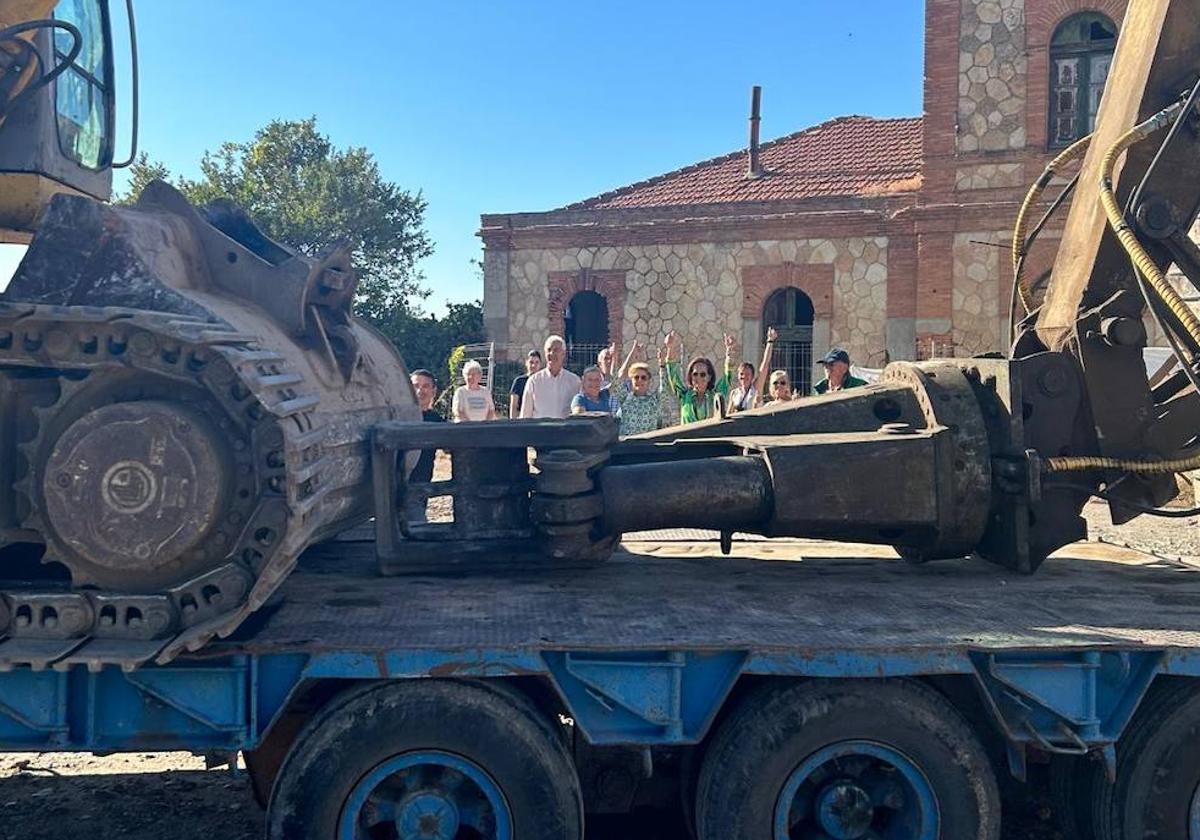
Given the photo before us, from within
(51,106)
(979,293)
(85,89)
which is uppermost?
(979,293)

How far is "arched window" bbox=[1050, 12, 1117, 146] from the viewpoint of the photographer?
663 inches

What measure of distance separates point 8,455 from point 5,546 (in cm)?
36

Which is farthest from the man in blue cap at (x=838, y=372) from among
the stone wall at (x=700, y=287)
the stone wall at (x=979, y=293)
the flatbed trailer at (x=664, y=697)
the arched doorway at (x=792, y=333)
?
the arched doorway at (x=792, y=333)

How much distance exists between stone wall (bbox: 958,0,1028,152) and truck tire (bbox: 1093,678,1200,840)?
50.5 feet

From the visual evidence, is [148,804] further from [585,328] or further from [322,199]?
[322,199]

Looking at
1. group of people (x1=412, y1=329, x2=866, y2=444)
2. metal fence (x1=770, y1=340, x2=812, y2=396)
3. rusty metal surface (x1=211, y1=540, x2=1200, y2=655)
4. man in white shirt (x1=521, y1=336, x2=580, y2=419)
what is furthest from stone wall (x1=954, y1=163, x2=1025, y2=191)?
rusty metal surface (x1=211, y1=540, x2=1200, y2=655)

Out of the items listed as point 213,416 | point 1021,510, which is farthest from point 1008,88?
point 213,416

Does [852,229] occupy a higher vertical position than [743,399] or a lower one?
higher

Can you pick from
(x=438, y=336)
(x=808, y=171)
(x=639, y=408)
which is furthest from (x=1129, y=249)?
(x=438, y=336)

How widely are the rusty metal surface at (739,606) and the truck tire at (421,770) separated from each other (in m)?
0.23

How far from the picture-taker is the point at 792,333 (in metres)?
20.8

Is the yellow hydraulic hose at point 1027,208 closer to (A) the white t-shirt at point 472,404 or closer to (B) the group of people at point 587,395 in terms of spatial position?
(B) the group of people at point 587,395

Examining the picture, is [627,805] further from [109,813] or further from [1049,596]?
[109,813]

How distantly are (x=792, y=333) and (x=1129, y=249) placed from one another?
16.4m
